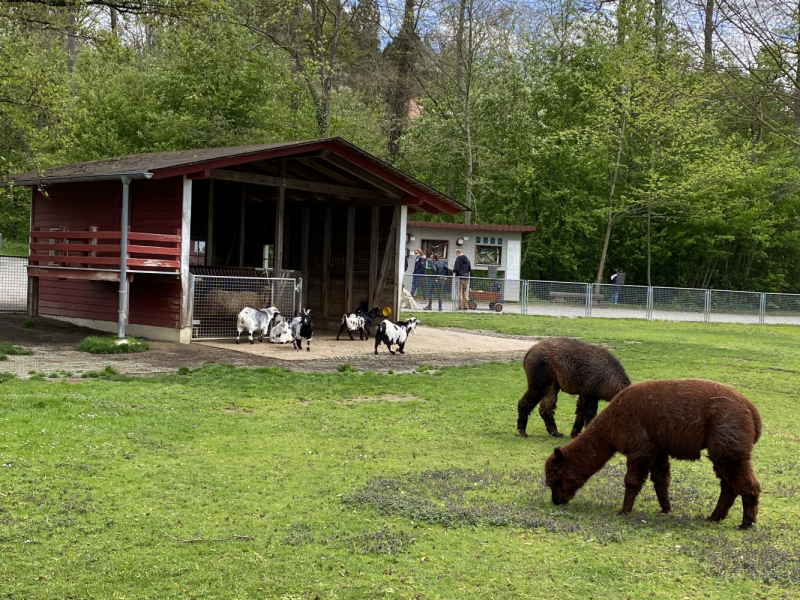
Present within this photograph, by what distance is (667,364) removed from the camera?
53.4 feet

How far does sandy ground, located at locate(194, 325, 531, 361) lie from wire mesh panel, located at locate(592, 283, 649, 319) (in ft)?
36.4

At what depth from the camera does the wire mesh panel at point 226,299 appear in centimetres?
1742

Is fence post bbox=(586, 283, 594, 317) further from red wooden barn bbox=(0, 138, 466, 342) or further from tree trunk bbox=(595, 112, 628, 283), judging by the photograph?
red wooden barn bbox=(0, 138, 466, 342)

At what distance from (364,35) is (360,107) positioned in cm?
863

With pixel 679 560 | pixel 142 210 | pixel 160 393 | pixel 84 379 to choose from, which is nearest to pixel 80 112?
pixel 142 210

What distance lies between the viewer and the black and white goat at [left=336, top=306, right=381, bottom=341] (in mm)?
18969

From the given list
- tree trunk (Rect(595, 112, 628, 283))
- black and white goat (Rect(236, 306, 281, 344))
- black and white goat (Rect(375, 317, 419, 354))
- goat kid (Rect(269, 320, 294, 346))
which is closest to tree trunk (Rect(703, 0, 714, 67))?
black and white goat (Rect(375, 317, 419, 354))

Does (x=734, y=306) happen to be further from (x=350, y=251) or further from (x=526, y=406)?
(x=526, y=406)

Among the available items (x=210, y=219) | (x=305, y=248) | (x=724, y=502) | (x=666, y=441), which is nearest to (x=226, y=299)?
(x=210, y=219)

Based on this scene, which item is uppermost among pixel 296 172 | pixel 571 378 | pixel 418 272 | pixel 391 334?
pixel 296 172

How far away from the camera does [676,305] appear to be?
32.1 metres

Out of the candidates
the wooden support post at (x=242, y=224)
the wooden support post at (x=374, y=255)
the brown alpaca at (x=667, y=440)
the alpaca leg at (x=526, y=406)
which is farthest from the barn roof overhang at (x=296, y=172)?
the brown alpaca at (x=667, y=440)

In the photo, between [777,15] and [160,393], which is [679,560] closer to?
[160,393]

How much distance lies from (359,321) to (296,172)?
4471 millimetres
